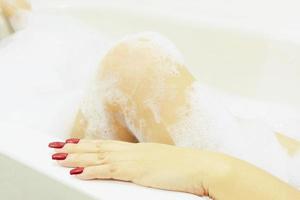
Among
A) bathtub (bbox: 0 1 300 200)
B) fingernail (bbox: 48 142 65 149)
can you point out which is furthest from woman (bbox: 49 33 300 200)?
bathtub (bbox: 0 1 300 200)

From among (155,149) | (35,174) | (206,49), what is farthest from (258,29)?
(35,174)

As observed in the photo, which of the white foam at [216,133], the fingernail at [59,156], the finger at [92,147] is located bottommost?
the white foam at [216,133]

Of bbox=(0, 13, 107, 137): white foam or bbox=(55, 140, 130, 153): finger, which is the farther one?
bbox=(0, 13, 107, 137): white foam

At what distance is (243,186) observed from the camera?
2.29 ft

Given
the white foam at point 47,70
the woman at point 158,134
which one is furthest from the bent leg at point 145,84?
the white foam at point 47,70

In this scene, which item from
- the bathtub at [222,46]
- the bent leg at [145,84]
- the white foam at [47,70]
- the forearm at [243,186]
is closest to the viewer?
the forearm at [243,186]

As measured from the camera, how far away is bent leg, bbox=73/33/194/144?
92 cm

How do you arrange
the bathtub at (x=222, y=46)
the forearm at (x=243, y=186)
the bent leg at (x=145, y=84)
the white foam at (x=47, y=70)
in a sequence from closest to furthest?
the forearm at (x=243, y=186) < the bent leg at (x=145, y=84) < the white foam at (x=47, y=70) < the bathtub at (x=222, y=46)

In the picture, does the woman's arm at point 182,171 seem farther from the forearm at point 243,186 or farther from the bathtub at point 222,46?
the bathtub at point 222,46

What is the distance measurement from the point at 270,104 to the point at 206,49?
242 millimetres

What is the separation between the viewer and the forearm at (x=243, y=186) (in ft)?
2.28

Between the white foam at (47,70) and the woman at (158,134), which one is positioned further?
the white foam at (47,70)

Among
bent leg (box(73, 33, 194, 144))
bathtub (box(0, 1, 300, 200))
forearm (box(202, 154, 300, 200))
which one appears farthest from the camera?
bathtub (box(0, 1, 300, 200))

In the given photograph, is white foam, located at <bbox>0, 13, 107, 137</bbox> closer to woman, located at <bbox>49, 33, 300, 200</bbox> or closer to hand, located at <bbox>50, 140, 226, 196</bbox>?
woman, located at <bbox>49, 33, 300, 200</bbox>
